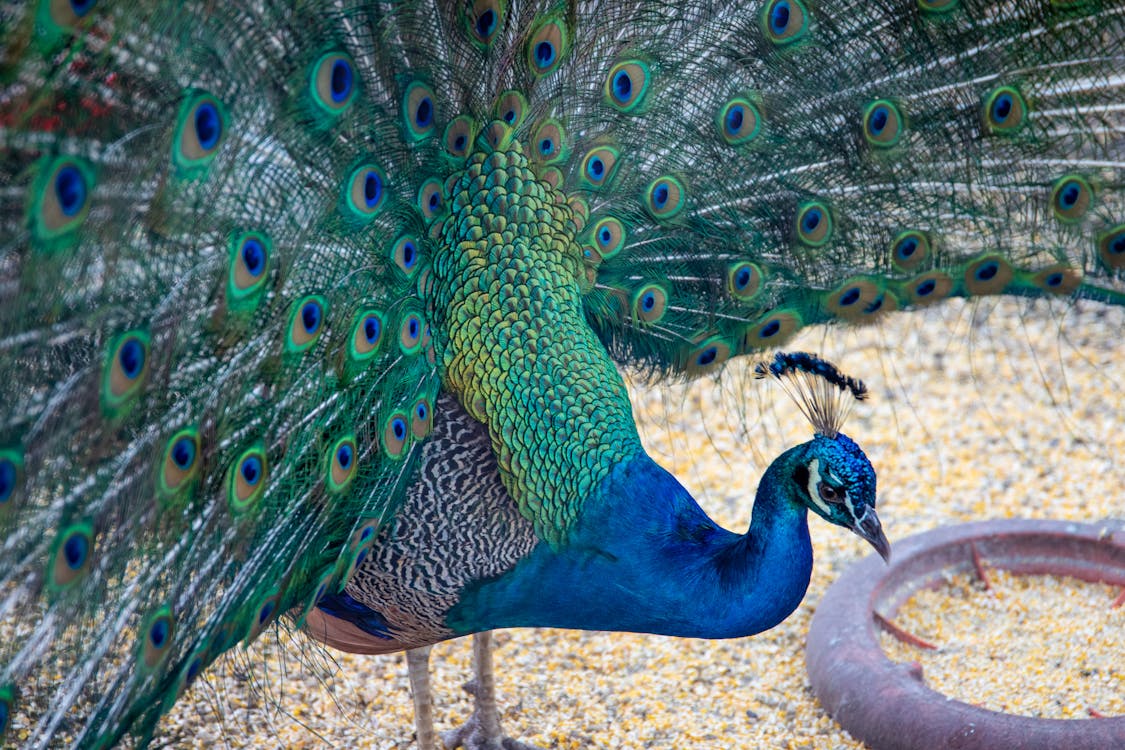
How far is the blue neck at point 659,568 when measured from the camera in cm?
268

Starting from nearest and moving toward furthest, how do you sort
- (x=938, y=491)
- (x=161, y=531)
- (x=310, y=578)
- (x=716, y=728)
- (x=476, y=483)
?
→ (x=161, y=531) < (x=310, y=578) < (x=476, y=483) < (x=716, y=728) < (x=938, y=491)

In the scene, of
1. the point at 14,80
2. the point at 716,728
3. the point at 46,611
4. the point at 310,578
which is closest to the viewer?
the point at 14,80

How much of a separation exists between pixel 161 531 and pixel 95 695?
1.13ft

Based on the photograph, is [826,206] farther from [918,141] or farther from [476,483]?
[476,483]

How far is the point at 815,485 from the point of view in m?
2.60

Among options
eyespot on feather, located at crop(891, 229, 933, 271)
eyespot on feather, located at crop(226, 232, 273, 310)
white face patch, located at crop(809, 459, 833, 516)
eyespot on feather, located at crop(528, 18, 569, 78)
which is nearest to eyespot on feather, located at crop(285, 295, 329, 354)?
eyespot on feather, located at crop(226, 232, 273, 310)

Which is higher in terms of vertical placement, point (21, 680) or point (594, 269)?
point (594, 269)

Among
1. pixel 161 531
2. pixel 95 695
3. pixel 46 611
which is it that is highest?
pixel 161 531

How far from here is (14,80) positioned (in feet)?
5.57

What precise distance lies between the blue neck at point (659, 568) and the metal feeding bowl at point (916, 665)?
647 millimetres

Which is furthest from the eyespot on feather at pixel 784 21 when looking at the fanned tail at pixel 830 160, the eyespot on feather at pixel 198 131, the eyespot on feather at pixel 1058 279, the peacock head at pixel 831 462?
the eyespot on feather at pixel 198 131

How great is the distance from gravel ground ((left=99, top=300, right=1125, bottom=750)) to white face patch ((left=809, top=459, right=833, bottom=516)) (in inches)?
36.9

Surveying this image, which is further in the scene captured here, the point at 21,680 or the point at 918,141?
the point at 918,141

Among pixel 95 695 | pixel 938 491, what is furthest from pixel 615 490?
pixel 938 491
